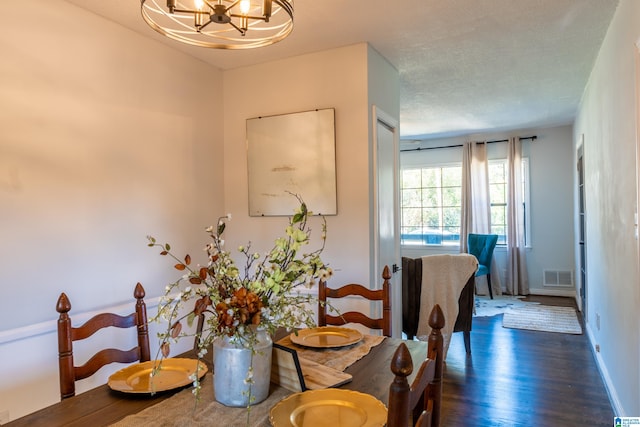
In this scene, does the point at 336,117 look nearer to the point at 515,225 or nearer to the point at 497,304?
the point at 497,304

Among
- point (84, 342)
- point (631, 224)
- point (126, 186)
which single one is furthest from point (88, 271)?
point (631, 224)

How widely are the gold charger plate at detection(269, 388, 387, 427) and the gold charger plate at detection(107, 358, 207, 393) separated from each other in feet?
1.21

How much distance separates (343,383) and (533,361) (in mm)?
2951

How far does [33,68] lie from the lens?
216 centimetres

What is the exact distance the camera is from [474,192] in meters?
6.79

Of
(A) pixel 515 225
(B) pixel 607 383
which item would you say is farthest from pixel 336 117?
(A) pixel 515 225

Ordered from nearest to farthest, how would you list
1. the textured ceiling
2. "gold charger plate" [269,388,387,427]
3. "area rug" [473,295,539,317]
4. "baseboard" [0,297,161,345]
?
1. "gold charger plate" [269,388,387,427]
2. "baseboard" [0,297,161,345]
3. the textured ceiling
4. "area rug" [473,295,539,317]

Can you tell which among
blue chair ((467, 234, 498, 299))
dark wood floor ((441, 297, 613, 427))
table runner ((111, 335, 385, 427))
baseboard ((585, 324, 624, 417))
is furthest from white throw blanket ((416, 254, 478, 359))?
blue chair ((467, 234, 498, 299))

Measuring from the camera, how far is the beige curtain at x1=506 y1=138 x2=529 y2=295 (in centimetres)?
645

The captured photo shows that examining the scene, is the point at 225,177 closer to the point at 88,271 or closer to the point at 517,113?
the point at 88,271

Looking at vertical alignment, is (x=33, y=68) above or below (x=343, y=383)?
above

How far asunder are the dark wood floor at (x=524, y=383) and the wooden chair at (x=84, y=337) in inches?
75.0

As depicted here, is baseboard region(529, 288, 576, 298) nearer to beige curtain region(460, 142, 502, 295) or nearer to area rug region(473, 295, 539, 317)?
area rug region(473, 295, 539, 317)

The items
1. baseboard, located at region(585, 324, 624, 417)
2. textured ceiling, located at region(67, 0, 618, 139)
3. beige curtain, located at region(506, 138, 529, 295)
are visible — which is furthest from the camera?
beige curtain, located at region(506, 138, 529, 295)
